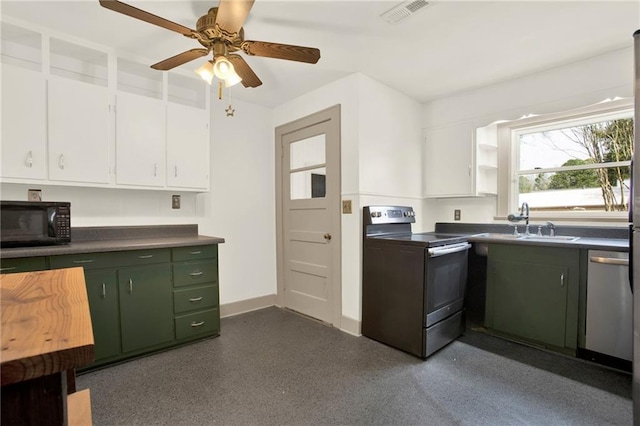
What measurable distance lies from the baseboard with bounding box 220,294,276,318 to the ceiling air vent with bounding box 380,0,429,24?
304 centimetres

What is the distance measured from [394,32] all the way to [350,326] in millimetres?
2504

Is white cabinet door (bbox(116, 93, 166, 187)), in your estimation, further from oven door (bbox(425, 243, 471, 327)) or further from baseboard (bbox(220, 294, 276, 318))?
oven door (bbox(425, 243, 471, 327))

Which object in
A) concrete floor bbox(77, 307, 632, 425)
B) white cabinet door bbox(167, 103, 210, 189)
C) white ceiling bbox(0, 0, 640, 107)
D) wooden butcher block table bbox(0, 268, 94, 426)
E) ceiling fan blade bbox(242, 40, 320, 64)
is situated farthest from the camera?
white cabinet door bbox(167, 103, 210, 189)

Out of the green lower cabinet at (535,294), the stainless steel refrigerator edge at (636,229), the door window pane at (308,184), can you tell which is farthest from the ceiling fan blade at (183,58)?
the green lower cabinet at (535,294)

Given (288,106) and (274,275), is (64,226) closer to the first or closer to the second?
(274,275)

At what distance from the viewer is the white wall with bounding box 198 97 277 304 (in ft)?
11.0

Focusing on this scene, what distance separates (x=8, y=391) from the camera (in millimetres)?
508

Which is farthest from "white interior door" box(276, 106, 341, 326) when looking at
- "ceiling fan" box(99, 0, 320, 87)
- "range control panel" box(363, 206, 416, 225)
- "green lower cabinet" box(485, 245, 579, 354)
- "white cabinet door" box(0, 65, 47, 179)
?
"white cabinet door" box(0, 65, 47, 179)

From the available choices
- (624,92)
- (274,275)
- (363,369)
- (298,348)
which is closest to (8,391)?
(363,369)

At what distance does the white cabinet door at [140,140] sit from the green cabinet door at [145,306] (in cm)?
76

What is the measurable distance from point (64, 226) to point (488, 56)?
3.57m

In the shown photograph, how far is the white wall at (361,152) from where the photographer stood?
2861mm

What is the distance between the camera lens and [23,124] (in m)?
2.10

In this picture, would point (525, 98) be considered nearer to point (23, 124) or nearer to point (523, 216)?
point (523, 216)
